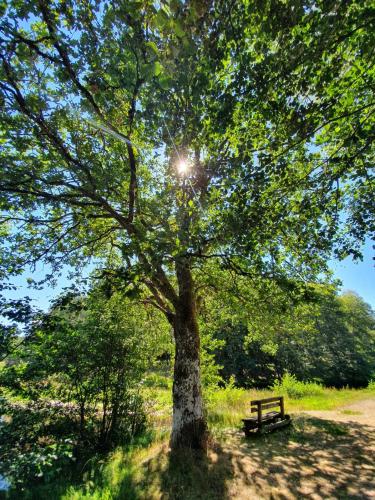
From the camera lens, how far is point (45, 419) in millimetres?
7293

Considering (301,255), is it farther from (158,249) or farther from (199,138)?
(158,249)

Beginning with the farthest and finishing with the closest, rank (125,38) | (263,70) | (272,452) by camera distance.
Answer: (272,452)
(263,70)
(125,38)

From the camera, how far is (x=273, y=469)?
612 centimetres

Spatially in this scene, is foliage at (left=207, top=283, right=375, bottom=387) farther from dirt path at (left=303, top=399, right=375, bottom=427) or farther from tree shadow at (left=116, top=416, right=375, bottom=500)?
tree shadow at (left=116, top=416, right=375, bottom=500)

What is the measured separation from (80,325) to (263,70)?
8.04m

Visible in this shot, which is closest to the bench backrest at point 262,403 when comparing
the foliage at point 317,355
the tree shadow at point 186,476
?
the tree shadow at point 186,476

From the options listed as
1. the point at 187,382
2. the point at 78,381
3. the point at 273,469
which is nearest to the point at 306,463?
the point at 273,469

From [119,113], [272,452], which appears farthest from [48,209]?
[272,452]

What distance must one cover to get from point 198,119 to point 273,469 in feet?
25.7

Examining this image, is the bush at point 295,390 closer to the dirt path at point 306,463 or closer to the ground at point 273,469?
the dirt path at point 306,463

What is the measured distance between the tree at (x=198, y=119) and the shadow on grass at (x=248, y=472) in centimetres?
83

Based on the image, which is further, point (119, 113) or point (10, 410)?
point (10, 410)

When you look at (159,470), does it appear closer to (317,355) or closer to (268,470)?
(268,470)

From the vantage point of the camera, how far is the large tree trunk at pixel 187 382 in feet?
23.0
